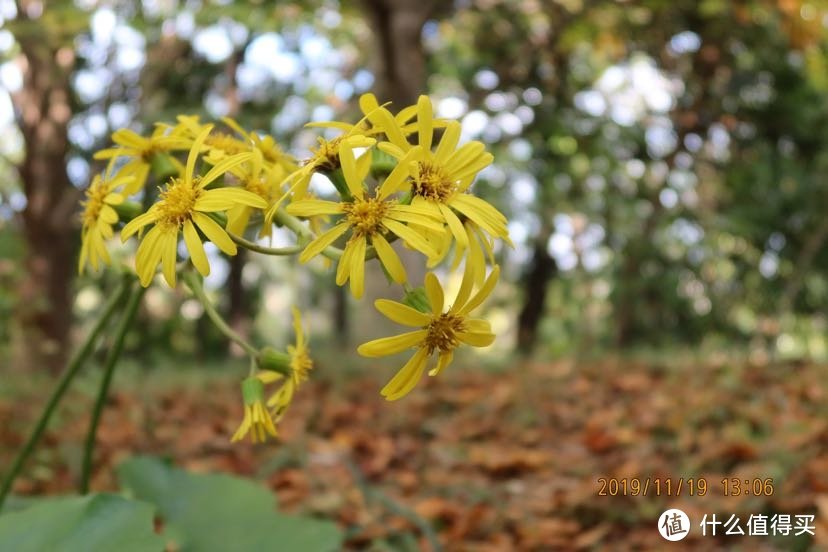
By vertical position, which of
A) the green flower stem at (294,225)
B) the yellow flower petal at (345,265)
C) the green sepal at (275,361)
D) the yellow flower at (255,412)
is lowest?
the yellow flower at (255,412)

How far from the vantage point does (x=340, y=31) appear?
260 inches

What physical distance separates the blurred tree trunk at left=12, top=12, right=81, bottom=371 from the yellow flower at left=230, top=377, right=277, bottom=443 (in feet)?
16.5

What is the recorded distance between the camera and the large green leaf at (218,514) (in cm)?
150

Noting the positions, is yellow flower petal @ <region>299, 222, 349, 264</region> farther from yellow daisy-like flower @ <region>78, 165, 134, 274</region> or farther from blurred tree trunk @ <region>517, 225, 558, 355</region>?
blurred tree trunk @ <region>517, 225, 558, 355</region>

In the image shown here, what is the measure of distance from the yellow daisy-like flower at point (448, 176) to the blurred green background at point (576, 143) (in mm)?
4130

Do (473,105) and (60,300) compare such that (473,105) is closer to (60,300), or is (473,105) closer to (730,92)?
(730,92)

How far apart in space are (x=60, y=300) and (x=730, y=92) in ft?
18.4

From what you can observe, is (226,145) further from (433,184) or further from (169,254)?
(433,184)

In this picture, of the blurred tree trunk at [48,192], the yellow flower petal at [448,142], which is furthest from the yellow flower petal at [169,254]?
the blurred tree trunk at [48,192]

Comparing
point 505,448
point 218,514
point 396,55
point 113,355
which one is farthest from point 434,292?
point 396,55

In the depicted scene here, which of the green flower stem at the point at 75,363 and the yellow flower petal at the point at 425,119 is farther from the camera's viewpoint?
the green flower stem at the point at 75,363

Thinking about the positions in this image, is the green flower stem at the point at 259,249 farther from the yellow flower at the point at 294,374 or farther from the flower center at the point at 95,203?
the flower center at the point at 95,203

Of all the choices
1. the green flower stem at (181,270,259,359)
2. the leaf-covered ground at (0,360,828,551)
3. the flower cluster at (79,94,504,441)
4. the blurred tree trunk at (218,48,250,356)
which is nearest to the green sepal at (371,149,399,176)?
the flower cluster at (79,94,504,441)

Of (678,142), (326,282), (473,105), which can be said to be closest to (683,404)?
(473,105)
